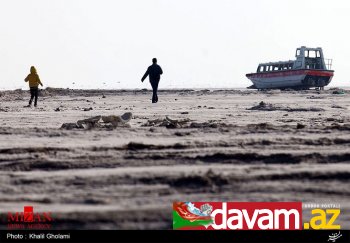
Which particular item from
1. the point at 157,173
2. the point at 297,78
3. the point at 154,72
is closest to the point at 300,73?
the point at 297,78

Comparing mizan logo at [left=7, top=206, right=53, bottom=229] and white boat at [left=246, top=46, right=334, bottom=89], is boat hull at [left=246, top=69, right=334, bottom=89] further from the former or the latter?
mizan logo at [left=7, top=206, right=53, bottom=229]

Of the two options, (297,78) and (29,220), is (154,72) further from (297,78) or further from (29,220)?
(297,78)

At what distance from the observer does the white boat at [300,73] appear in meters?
43.9

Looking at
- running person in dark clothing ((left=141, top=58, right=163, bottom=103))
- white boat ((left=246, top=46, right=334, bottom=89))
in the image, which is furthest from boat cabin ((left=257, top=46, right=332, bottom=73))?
running person in dark clothing ((left=141, top=58, right=163, bottom=103))

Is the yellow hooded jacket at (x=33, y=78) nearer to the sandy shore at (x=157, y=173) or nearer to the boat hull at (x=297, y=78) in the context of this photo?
the sandy shore at (x=157, y=173)

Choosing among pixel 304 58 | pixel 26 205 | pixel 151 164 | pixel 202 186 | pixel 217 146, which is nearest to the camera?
pixel 26 205

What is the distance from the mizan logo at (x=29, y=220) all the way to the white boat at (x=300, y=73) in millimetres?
40694

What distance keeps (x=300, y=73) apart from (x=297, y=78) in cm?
55
